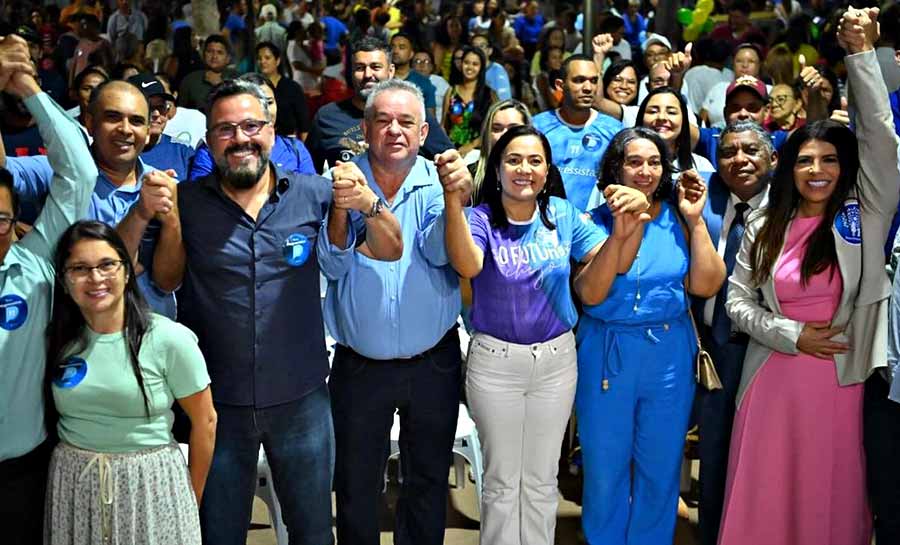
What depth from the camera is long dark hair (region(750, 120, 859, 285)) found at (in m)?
3.78

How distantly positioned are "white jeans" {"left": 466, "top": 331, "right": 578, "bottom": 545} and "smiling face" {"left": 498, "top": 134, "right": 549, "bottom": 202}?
544mm

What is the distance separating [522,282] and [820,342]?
107 centimetres

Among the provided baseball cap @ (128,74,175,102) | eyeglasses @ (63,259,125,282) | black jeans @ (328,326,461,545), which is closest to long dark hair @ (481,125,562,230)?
black jeans @ (328,326,461,545)

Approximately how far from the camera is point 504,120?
4715 millimetres

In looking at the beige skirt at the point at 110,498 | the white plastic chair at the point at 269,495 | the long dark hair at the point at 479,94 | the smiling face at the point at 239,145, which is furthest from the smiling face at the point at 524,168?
the long dark hair at the point at 479,94

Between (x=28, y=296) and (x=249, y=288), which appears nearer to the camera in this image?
(x=28, y=296)

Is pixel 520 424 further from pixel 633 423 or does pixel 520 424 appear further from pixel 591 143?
Answer: pixel 591 143

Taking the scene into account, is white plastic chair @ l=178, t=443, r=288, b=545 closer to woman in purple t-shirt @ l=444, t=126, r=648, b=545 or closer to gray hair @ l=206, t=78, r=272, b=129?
woman in purple t-shirt @ l=444, t=126, r=648, b=545

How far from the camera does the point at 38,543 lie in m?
3.29

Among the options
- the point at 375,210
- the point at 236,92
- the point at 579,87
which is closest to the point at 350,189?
the point at 375,210

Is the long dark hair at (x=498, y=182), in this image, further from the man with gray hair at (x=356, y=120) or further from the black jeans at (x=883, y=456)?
the black jeans at (x=883, y=456)

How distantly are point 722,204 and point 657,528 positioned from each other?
4.35 ft

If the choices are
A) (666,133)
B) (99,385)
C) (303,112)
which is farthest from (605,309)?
(303,112)

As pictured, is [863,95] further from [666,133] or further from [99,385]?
[99,385]
